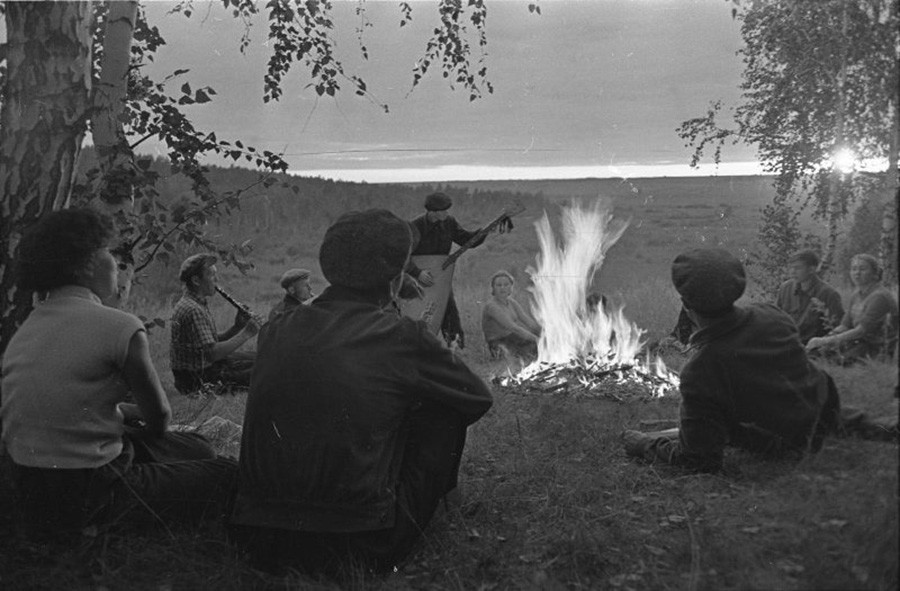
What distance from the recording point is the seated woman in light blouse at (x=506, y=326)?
950cm

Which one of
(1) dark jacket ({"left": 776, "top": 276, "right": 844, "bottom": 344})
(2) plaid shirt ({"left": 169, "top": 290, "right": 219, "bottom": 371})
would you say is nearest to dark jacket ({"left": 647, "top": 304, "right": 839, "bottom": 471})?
(1) dark jacket ({"left": 776, "top": 276, "right": 844, "bottom": 344})

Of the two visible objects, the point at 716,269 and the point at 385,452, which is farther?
the point at 716,269

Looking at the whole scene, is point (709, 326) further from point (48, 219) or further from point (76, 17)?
point (76, 17)

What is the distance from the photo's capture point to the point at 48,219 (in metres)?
3.15

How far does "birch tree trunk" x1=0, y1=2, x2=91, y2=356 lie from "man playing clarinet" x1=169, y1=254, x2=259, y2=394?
287 centimetres

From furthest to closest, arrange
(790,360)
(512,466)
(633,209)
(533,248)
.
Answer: (633,209), (533,248), (512,466), (790,360)

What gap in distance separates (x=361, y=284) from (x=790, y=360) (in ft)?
7.01

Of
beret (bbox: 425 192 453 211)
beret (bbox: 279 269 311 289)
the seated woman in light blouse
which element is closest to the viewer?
beret (bbox: 279 269 311 289)

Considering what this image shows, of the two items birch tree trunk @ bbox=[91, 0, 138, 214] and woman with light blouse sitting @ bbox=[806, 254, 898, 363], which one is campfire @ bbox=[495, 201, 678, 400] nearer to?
woman with light blouse sitting @ bbox=[806, 254, 898, 363]

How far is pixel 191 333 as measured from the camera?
6934mm

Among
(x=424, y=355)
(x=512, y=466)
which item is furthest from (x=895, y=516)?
(x=512, y=466)

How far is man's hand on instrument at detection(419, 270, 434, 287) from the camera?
8.06 metres

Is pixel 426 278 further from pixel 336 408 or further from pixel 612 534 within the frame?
pixel 336 408

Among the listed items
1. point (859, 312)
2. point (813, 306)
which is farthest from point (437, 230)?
point (859, 312)
